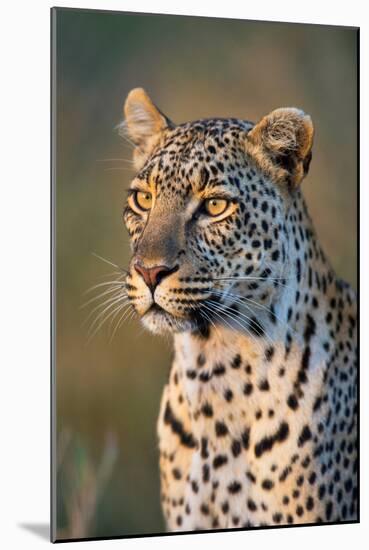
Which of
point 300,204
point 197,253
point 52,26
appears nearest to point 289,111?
point 300,204

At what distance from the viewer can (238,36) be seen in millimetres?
5422

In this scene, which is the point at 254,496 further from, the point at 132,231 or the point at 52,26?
the point at 52,26

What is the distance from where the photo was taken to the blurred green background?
16.6ft

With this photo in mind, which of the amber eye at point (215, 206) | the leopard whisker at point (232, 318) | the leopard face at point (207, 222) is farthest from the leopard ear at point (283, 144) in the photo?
the leopard whisker at point (232, 318)

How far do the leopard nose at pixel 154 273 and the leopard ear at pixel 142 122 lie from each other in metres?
0.77

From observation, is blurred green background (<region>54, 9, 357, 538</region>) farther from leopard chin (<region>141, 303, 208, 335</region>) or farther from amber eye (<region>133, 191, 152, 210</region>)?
leopard chin (<region>141, 303, 208, 335</region>)

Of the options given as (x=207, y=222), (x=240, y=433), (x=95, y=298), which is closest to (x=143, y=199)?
(x=207, y=222)

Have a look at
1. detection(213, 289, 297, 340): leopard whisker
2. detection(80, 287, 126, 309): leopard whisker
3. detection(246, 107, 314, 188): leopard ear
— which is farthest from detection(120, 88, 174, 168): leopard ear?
detection(213, 289, 297, 340): leopard whisker

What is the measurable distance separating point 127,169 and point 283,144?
2.58 ft

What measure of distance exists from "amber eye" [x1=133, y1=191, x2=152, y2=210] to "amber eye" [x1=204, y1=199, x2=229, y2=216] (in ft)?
0.80

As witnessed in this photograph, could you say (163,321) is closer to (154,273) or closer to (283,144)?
(154,273)

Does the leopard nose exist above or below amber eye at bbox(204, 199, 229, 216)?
below

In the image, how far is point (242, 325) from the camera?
4.92 m

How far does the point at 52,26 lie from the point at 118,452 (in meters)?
1.92
